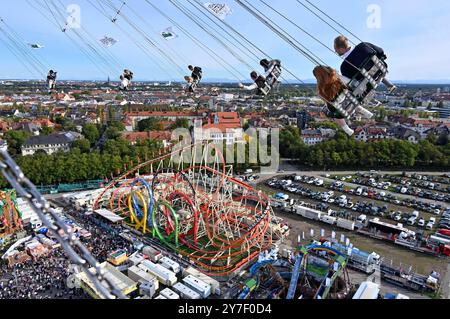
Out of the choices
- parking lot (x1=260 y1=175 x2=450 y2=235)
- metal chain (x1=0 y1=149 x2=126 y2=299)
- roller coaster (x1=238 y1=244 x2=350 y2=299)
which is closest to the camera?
metal chain (x1=0 y1=149 x2=126 y2=299)

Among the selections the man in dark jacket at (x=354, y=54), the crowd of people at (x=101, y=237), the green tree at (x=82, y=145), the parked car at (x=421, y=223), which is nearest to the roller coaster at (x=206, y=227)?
the crowd of people at (x=101, y=237)

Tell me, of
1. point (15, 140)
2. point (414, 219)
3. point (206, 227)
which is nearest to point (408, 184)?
point (414, 219)

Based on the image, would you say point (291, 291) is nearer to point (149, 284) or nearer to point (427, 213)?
point (149, 284)

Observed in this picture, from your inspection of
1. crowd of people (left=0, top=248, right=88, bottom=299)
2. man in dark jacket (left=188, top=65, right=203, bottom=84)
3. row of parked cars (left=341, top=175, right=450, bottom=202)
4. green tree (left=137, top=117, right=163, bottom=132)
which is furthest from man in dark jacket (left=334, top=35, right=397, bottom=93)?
green tree (left=137, top=117, right=163, bottom=132)

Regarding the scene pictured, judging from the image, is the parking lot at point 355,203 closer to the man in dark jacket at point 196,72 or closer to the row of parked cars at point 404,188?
the row of parked cars at point 404,188

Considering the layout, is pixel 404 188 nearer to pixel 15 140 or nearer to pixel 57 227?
pixel 57 227

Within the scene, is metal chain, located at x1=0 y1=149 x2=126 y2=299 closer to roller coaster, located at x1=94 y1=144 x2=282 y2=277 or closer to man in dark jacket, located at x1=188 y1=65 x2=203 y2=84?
man in dark jacket, located at x1=188 y1=65 x2=203 y2=84

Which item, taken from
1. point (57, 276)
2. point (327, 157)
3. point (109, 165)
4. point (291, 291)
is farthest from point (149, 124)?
point (291, 291)
